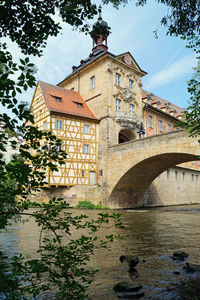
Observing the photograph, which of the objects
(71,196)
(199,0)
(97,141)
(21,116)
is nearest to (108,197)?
(71,196)

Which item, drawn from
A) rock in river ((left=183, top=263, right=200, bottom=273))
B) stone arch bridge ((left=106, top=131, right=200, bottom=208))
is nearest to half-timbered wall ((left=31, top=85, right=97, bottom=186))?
stone arch bridge ((left=106, top=131, right=200, bottom=208))

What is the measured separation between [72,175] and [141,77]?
47.2ft

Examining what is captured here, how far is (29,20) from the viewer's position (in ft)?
11.5

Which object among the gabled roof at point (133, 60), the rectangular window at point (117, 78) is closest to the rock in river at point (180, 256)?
the rectangular window at point (117, 78)

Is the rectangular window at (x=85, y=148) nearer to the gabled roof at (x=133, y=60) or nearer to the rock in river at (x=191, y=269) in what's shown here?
the gabled roof at (x=133, y=60)

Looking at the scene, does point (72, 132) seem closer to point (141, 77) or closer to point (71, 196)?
point (71, 196)

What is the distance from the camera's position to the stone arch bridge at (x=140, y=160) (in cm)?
1828

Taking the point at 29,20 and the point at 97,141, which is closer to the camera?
the point at 29,20

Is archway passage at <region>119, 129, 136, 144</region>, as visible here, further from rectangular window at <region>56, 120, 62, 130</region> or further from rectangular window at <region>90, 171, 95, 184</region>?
rectangular window at <region>56, 120, 62, 130</region>

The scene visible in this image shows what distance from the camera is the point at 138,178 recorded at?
958 inches

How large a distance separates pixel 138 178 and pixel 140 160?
3.68m

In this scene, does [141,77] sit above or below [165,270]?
above

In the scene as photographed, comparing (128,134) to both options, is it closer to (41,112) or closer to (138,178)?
(138,178)

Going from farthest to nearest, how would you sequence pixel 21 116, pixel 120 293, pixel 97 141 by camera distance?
pixel 97 141 < pixel 120 293 < pixel 21 116
